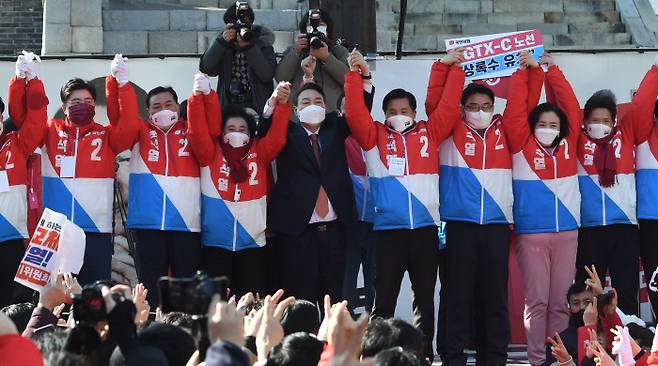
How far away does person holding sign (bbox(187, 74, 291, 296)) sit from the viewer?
9.36 meters

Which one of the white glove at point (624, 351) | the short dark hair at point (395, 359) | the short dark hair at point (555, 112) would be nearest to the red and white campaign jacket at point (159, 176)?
the short dark hair at point (555, 112)

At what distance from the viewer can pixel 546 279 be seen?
928cm

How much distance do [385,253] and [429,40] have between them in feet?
19.7

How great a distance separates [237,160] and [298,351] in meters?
3.82

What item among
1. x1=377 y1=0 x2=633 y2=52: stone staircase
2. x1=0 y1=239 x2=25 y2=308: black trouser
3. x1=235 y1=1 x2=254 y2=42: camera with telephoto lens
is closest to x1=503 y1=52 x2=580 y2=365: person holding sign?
x1=235 y1=1 x2=254 y2=42: camera with telephoto lens

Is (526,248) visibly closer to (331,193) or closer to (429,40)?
(331,193)

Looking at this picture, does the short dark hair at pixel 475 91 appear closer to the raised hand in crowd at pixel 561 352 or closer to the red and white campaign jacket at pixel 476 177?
the red and white campaign jacket at pixel 476 177

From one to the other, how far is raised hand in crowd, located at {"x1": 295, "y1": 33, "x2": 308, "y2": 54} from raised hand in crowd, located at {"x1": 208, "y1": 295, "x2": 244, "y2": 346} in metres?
5.19

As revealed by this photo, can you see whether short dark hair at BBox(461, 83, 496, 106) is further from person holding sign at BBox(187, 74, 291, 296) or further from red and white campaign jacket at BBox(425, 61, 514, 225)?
person holding sign at BBox(187, 74, 291, 296)

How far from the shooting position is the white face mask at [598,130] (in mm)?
9617

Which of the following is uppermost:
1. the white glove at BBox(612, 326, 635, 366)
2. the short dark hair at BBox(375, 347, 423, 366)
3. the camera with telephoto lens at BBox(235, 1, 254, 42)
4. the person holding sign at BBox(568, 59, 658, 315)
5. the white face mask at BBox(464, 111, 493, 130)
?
the camera with telephoto lens at BBox(235, 1, 254, 42)

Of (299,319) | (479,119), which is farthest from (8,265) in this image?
(479,119)

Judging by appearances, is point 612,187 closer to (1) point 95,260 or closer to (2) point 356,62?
(2) point 356,62

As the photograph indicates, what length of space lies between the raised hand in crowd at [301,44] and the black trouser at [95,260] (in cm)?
174
